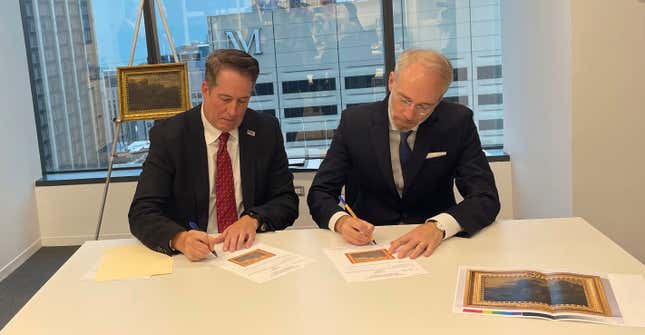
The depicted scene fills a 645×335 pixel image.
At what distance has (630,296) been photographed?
1.31 meters

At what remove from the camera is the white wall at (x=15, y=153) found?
12.2 feet

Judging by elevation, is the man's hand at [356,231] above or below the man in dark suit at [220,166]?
below

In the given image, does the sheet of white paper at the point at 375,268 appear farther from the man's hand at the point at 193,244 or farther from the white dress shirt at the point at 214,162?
the white dress shirt at the point at 214,162

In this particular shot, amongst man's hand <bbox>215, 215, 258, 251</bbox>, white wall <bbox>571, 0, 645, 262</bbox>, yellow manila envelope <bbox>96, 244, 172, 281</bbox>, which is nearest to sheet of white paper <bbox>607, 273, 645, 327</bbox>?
man's hand <bbox>215, 215, 258, 251</bbox>

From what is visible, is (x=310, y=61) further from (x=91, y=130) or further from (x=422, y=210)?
(x=422, y=210)

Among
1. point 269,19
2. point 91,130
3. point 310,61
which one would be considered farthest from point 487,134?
point 91,130

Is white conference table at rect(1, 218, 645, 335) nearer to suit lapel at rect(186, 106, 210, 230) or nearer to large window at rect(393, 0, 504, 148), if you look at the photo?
suit lapel at rect(186, 106, 210, 230)

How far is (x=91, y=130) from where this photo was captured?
14.2 feet

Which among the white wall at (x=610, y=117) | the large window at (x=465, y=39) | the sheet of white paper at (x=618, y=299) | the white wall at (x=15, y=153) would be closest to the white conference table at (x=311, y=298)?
the sheet of white paper at (x=618, y=299)

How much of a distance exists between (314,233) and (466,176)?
2.09 ft

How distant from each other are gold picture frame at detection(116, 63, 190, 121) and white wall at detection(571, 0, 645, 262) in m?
2.19

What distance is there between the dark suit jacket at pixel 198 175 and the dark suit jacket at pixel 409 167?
16cm

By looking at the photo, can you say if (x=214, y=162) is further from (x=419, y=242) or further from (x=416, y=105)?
(x=419, y=242)

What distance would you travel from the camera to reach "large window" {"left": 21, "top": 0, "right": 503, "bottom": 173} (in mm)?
4035
